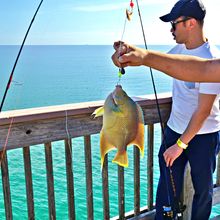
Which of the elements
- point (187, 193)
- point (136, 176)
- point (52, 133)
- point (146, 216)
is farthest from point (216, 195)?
point (52, 133)

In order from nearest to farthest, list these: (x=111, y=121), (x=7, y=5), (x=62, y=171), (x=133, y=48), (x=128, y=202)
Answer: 1. (x=133, y=48)
2. (x=111, y=121)
3. (x=128, y=202)
4. (x=62, y=171)
5. (x=7, y=5)

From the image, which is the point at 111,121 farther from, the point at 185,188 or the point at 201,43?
the point at 185,188

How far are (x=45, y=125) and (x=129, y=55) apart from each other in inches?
31.4

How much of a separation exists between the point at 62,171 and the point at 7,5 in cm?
4148

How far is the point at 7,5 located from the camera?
41562 mm

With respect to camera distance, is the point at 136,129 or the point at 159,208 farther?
the point at 159,208

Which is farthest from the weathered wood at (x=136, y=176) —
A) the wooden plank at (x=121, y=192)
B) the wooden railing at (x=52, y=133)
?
the wooden plank at (x=121, y=192)

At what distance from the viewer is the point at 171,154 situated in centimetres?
191

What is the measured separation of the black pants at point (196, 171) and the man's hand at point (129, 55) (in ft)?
3.30

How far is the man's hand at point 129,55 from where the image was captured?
1.02 meters

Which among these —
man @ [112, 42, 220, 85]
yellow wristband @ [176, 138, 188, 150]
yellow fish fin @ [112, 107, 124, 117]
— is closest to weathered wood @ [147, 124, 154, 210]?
yellow wristband @ [176, 138, 188, 150]

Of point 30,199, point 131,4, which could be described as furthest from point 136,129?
point 30,199

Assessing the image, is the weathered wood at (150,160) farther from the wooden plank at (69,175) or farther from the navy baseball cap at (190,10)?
the navy baseball cap at (190,10)

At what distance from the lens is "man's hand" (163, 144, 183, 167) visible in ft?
6.18
